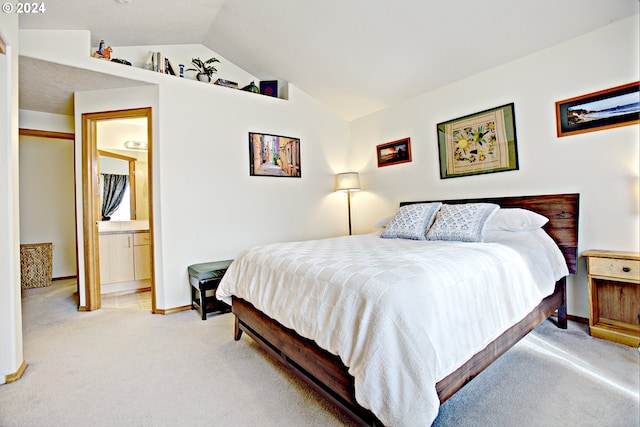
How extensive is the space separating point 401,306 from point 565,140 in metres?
2.40

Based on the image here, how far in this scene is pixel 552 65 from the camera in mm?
2516

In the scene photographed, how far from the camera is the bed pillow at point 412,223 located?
8.94 ft

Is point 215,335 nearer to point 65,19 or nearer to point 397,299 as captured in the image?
point 397,299

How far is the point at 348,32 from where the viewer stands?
2840 millimetres

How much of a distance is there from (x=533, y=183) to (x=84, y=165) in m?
4.47

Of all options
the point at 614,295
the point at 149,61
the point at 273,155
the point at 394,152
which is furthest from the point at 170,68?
the point at 614,295

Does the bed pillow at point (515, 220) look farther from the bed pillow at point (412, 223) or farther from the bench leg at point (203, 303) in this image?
the bench leg at point (203, 303)

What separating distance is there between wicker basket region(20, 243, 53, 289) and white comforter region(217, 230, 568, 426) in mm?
4215

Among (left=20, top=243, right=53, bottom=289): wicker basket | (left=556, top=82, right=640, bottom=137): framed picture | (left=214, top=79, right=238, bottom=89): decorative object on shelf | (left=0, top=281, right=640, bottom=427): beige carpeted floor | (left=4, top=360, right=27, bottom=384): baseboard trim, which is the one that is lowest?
(left=0, top=281, right=640, bottom=427): beige carpeted floor

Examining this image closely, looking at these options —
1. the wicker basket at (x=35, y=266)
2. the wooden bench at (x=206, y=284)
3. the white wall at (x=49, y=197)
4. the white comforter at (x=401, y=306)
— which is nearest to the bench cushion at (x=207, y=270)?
the wooden bench at (x=206, y=284)

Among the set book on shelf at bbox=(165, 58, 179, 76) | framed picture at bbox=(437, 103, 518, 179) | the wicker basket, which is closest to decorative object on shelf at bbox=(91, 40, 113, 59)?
book on shelf at bbox=(165, 58, 179, 76)

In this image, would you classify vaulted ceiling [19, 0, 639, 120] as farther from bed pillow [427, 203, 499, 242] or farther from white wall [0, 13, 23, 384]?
bed pillow [427, 203, 499, 242]

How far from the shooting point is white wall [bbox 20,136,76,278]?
4.60 m

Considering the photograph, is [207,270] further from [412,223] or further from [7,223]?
[412,223]
